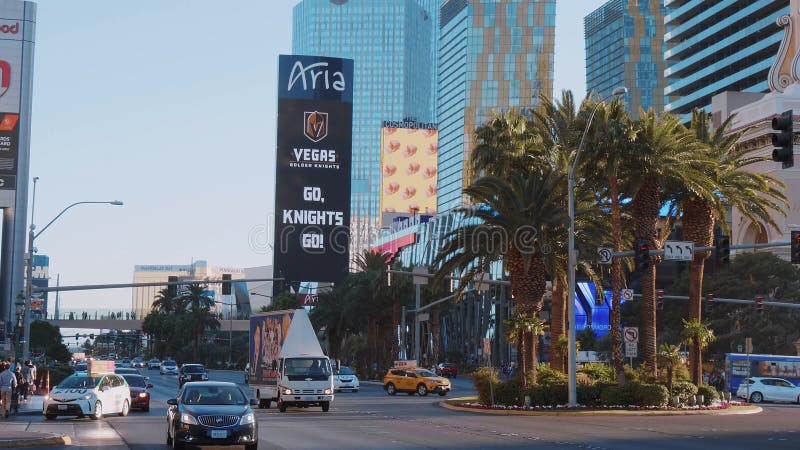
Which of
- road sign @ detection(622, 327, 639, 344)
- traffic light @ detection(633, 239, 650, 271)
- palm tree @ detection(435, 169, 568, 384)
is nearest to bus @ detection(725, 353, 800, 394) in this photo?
palm tree @ detection(435, 169, 568, 384)

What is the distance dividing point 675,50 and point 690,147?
122375mm

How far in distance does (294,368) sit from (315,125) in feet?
178

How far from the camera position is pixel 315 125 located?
93.9 m

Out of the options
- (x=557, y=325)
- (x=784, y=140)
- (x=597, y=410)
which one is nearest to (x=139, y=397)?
(x=597, y=410)

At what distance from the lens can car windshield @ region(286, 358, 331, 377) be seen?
1638 inches

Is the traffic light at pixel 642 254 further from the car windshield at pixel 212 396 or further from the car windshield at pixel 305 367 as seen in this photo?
the car windshield at pixel 212 396

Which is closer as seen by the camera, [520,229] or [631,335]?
[631,335]

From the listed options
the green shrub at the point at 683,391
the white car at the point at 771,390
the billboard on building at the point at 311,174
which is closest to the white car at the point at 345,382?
the white car at the point at 771,390

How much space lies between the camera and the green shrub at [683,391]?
43.4 meters

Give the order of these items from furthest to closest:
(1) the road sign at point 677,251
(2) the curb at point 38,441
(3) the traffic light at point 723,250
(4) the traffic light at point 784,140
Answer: (1) the road sign at point 677,251
(3) the traffic light at point 723,250
(4) the traffic light at point 784,140
(2) the curb at point 38,441

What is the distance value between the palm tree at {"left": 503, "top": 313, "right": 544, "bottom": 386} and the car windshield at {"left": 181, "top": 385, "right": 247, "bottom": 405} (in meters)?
22.5

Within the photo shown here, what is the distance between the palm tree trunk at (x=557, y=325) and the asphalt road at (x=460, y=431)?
8.49 m

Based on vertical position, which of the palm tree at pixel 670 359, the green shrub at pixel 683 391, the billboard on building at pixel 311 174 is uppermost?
the billboard on building at pixel 311 174

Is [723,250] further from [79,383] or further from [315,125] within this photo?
[315,125]
